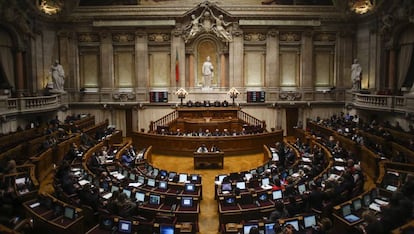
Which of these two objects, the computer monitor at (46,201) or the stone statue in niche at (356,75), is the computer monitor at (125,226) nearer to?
the computer monitor at (46,201)

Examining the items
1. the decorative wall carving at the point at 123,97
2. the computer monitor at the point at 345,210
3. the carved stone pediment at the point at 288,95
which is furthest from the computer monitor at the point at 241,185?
the decorative wall carving at the point at 123,97

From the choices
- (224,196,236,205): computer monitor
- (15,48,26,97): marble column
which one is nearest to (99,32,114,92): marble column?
(15,48,26,97): marble column

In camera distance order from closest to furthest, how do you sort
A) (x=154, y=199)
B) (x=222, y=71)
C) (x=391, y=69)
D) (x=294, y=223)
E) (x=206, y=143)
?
1. (x=294, y=223)
2. (x=154, y=199)
3. (x=206, y=143)
4. (x=391, y=69)
5. (x=222, y=71)

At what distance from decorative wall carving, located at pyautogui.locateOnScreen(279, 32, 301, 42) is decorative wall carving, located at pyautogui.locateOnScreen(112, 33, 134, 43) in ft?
36.9

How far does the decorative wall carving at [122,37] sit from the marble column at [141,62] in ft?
1.88

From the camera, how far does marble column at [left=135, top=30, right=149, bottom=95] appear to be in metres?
25.7

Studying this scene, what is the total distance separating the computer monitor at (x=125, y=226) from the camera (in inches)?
293

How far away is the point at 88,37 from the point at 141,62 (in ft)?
14.6

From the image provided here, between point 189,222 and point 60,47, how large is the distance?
2125 cm

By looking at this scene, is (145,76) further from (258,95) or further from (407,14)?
(407,14)

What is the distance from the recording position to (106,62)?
85.2ft

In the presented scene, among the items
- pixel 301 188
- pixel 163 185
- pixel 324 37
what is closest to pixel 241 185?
pixel 301 188

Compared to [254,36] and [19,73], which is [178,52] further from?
[19,73]

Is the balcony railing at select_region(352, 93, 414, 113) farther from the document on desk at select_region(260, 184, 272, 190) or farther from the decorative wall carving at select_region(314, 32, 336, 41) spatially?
the document on desk at select_region(260, 184, 272, 190)
